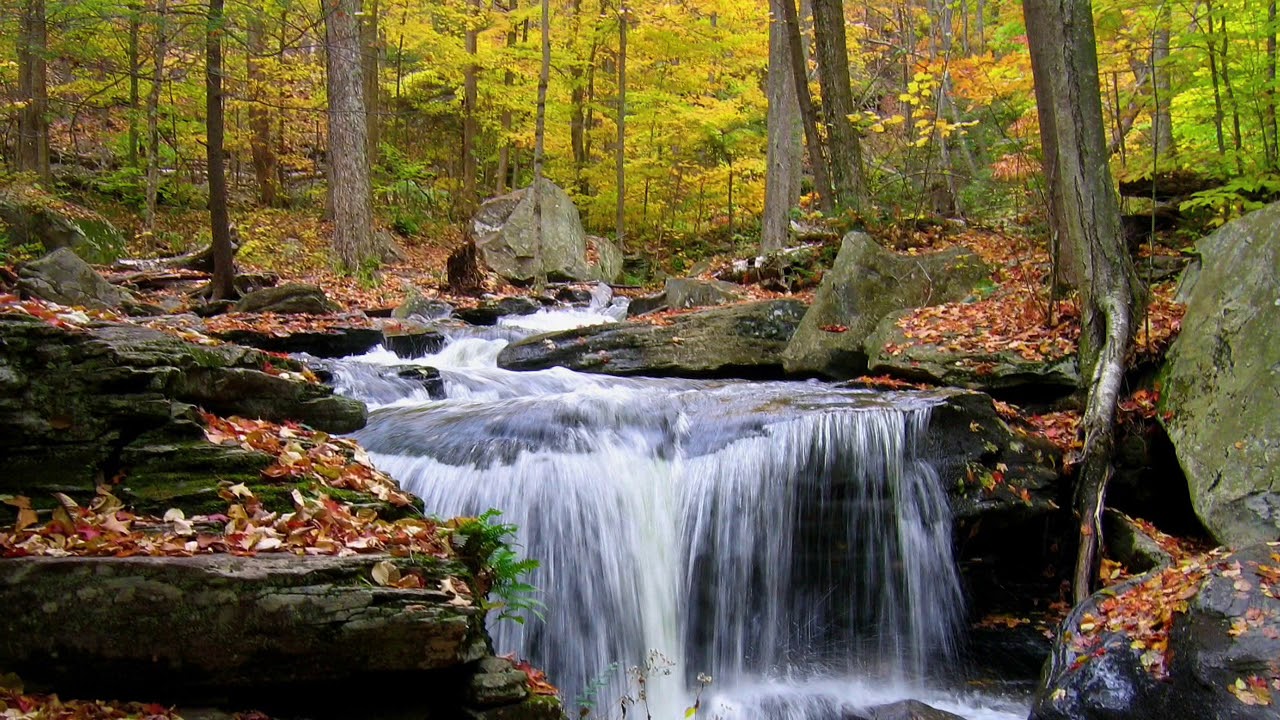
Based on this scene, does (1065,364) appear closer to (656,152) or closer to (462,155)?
(656,152)

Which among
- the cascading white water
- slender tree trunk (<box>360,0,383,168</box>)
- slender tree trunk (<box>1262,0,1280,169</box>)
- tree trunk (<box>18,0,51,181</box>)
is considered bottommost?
the cascading white water

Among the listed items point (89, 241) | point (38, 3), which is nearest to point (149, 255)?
point (89, 241)

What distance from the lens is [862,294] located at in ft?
33.5

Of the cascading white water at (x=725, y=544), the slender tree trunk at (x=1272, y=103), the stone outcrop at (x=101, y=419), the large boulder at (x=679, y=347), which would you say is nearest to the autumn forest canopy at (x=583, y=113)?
the slender tree trunk at (x=1272, y=103)

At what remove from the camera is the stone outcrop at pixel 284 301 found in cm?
1116

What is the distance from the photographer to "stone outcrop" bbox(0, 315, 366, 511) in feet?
13.1

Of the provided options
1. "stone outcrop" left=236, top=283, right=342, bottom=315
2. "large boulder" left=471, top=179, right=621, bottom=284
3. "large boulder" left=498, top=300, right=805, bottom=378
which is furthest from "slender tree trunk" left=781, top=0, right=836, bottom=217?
"stone outcrop" left=236, top=283, right=342, bottom=315

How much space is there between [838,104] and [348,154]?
8749 mm

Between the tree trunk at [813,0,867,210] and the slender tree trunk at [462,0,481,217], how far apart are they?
30.9ft

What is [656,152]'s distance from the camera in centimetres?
2147

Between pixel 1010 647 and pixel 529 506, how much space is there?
150 inches

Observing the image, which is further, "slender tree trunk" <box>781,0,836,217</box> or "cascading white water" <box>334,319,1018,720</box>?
"slender tree trunk" <box>781,0,836,217</box>

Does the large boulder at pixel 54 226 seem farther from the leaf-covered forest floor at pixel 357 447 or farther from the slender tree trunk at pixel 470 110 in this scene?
the slender tree trunk at pixel 470 110

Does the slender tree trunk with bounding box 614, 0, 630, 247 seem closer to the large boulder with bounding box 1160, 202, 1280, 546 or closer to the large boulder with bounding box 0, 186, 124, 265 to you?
the large boulder with bounding box 0, 186, 124, 265
